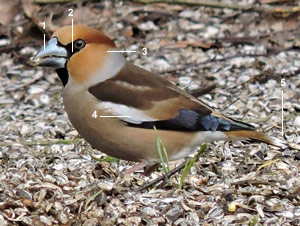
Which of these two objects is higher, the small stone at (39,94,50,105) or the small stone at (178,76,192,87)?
the small stone at (178,76,192,87)

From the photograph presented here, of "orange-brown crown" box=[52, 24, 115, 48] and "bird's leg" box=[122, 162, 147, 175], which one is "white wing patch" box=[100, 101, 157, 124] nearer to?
"bird's leg" box=[122, 162, 147, 175]

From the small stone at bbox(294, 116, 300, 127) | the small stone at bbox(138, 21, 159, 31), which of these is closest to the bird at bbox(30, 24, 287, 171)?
the small stone at bbox(294, 116, 300, 127)

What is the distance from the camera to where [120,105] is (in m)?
4.24

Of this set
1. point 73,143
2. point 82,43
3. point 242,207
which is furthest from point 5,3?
point 242,207

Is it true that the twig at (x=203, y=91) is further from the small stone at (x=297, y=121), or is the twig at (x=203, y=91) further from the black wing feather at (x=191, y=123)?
the black wing feather at (x=191, y=123)

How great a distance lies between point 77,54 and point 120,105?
0.33m

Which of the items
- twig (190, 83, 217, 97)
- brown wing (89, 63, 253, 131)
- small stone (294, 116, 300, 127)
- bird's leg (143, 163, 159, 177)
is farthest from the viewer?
twig (190, 83, 217, 97)

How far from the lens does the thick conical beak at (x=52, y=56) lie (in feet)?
13.7

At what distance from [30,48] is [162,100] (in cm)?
282

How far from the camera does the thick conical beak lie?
4176 mm

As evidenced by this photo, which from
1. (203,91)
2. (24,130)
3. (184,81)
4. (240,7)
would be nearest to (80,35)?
(24,130)

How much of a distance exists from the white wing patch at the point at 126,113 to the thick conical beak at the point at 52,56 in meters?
0.29

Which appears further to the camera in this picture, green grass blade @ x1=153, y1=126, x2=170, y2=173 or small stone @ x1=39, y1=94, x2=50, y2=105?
small stone @ x1=39, y1=94, x2=50, y2=105

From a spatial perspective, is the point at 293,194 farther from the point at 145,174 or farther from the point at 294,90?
the point at 294,90
